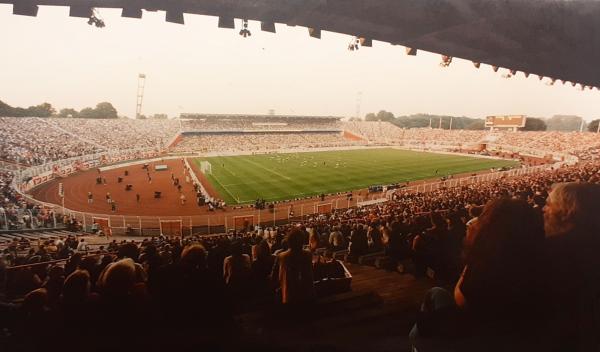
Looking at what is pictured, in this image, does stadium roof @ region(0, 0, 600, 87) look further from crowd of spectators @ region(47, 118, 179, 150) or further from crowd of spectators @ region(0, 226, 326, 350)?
crowd of spectators @ region(47, 118, 179, 150)

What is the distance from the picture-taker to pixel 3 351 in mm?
2830

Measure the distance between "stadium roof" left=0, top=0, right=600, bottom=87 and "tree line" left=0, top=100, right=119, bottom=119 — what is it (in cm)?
760

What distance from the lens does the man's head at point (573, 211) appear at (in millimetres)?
2596

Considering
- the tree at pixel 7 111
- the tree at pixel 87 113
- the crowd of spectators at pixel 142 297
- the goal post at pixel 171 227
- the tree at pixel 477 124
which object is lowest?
the goal post at pixel 171 227

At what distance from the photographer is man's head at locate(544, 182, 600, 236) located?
8.52ft

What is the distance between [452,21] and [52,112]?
16.0 meters

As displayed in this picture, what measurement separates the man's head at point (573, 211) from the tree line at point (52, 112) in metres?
10.9

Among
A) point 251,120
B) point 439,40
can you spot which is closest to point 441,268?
point 439,40

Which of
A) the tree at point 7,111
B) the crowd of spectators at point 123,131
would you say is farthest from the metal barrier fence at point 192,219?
the tree at point 7,111

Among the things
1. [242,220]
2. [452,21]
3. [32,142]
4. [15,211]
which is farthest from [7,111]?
[452,21]

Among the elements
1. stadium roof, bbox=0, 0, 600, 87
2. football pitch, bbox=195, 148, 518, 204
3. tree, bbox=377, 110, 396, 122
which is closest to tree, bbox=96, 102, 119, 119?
football pitch, bbox=195, 148, 518, 204

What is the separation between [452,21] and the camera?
4551 mm

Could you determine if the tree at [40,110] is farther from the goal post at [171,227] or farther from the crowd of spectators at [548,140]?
the crowd of spectators at [548,140]

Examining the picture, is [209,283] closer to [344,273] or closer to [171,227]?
[344,273]
